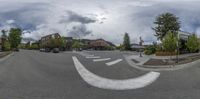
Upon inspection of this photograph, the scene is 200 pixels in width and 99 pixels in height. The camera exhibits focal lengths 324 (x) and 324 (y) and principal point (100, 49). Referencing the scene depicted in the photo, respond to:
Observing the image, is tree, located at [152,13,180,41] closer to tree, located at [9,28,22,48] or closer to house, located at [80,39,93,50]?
tree, located at [9,28,22,48]

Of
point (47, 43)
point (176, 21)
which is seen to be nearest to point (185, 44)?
point (176, 21)

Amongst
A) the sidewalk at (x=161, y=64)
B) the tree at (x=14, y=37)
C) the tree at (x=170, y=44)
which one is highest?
the tree at (x=14, y=37)

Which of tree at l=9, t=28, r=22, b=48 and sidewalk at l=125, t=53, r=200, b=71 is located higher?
tree at l=9, t=28, r=22, b=48

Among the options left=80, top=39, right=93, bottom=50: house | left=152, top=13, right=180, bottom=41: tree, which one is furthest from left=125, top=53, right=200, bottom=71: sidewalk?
left=80, top=39, right=93, bottom=50: house

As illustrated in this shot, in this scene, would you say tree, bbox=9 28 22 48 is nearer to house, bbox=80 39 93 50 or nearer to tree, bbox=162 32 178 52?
house, bbox=80 39 93 50

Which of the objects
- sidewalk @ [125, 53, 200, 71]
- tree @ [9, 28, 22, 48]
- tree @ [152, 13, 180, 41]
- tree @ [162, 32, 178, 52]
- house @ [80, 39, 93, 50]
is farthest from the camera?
house @ [80, 39, 93, 50]

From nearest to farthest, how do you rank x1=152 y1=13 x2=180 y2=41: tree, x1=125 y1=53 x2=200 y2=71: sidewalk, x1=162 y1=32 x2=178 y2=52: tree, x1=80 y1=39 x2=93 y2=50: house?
x1=125 y1=53 x2=200 y2=71: sidewalk, x1=162 y1=32 x2=178 y2=52: tree, x1=152 y1=13 x2=180 y2=41: tree, x1=80 y1=39 x2=93 y2=50: house

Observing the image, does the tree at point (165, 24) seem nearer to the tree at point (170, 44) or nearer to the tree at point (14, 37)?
the tree at point (170, 44)

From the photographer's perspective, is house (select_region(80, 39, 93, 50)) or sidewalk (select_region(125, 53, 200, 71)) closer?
sidewalk (select_region(125, 53, 200, 71))

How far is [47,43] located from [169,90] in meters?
114

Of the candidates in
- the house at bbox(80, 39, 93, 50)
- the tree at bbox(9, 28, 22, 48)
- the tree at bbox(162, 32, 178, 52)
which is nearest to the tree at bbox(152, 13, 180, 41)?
the tree at bbox(162, 32, 178, 52)

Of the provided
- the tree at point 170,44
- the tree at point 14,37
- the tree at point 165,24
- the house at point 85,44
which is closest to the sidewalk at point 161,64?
the tree at point 170,44

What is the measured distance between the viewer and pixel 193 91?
10.9 m

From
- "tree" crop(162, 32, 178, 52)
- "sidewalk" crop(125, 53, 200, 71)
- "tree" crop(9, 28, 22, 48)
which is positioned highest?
"tree" crop(9, 28, 22, 48)
